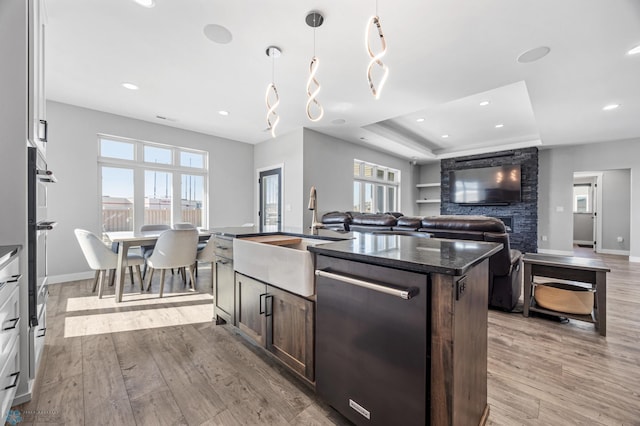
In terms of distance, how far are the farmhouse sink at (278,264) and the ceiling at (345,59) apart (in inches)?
77.0

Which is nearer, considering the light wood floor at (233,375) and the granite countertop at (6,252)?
the granite countertop at (6,252)

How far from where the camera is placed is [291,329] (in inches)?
62.4

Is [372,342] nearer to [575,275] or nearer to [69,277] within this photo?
[575,275]

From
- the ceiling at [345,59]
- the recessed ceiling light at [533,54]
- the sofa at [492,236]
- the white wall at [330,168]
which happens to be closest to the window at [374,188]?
the white wall at [330,168]

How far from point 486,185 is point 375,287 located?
7772 millimetres

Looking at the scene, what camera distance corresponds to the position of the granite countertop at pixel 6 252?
43.3 inches

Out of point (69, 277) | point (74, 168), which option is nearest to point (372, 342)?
point (69, 277)

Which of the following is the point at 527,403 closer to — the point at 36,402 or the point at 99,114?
the point at 36,402

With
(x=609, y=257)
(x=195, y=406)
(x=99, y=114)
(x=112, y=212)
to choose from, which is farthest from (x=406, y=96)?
(x=609, y=257)

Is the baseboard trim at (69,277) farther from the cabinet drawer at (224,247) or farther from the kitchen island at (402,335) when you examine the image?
the kitchen island at (402,335)

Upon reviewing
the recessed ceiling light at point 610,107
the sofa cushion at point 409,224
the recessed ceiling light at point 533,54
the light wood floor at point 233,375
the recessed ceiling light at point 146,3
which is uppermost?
the recessed ceiling light at point 610,107

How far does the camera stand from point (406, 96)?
3.72 meters

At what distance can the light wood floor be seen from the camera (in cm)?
140

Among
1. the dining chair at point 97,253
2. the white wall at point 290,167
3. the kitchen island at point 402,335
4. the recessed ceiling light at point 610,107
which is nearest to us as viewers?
the kitchen island at point 402,335
